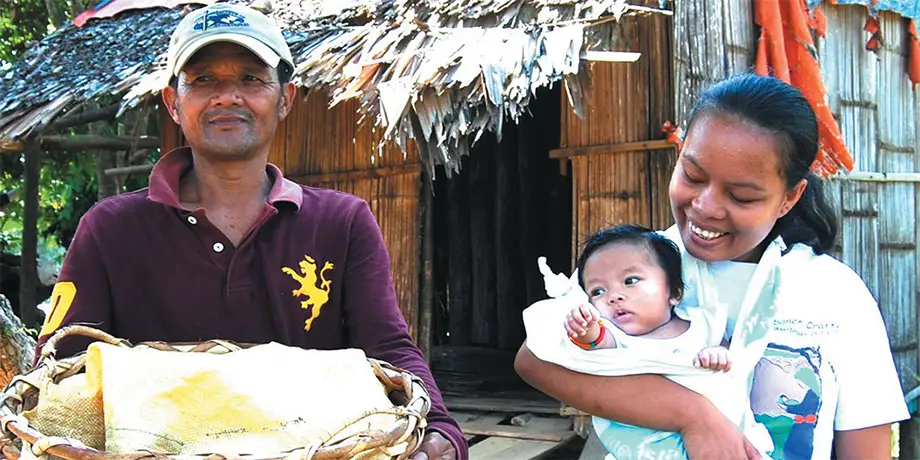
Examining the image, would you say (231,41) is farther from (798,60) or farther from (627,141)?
(798,60)

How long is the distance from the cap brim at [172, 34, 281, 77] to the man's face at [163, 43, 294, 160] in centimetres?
3

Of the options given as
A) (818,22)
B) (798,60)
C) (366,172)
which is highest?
(818,22)

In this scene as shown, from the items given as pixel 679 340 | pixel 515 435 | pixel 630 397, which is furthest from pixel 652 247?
pixel 515 435

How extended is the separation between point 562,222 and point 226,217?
20.8 ft

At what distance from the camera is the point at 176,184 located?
6.57ft

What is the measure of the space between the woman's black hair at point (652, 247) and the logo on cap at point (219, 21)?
0.97 m

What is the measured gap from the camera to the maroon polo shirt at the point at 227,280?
1.87 meters

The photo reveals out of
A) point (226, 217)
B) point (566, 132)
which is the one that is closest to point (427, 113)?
point (566, 132)

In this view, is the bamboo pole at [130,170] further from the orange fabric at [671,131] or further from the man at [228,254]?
the man at [228,254]

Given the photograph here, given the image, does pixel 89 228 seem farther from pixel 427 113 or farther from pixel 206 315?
pixel 427 113

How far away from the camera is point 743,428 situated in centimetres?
169

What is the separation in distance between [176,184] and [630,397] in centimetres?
117

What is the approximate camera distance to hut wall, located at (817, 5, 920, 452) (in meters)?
6.06

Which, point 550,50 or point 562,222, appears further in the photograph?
point 562,222
